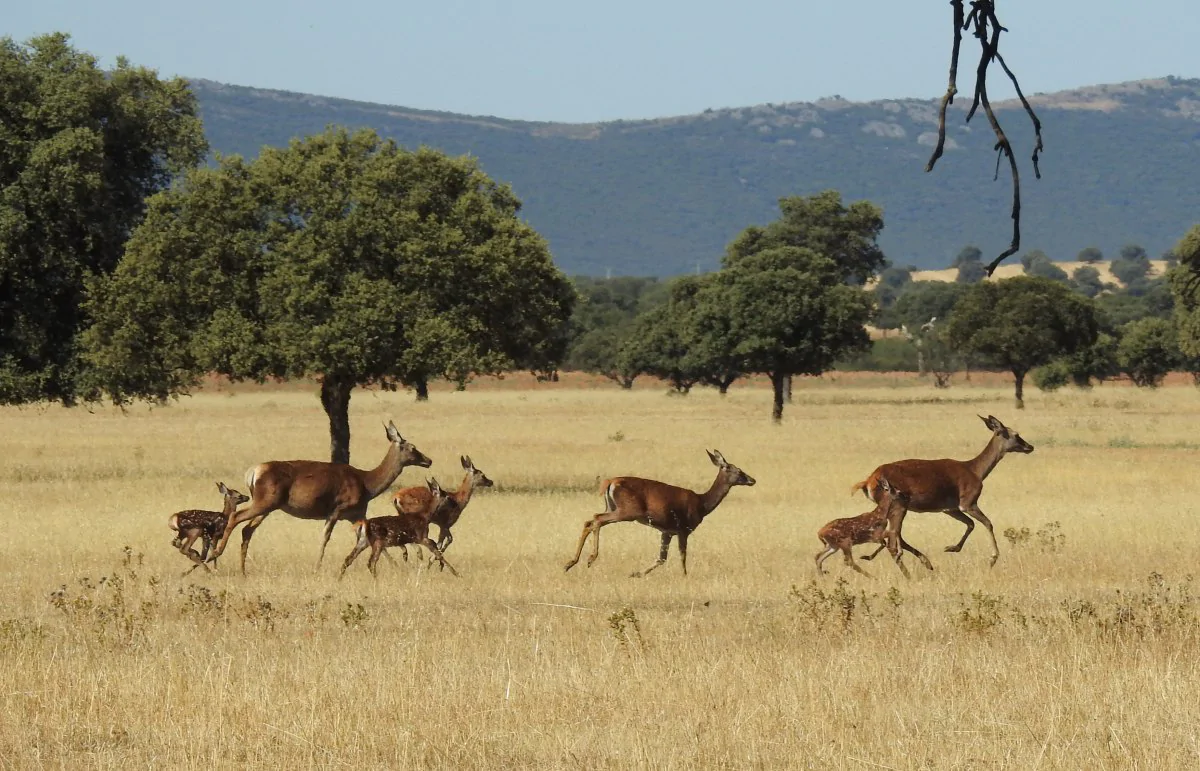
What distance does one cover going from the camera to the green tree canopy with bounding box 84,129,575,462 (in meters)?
28.9

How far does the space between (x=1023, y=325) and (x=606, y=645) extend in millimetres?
65927

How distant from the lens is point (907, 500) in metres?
17.5

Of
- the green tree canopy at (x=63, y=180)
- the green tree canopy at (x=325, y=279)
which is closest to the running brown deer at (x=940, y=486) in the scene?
the green tree canopy at (x=325, y=279)

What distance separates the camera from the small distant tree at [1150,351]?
9762 cm

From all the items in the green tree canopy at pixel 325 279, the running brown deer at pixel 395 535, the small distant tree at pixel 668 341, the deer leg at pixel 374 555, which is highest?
the green tree canopy at pixel 325 279

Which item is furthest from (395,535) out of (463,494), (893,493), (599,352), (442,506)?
(599,352)

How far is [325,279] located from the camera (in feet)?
96.8

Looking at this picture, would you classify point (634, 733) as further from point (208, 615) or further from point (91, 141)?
point (91, 141)

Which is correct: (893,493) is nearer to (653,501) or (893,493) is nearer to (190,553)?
(653,501)

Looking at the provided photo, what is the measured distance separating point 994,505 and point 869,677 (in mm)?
16654

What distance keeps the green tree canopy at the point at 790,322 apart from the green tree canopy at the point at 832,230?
31.1 meters

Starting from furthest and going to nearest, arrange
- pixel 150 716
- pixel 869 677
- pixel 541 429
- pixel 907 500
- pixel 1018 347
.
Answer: pixel 1018 347 < pixel 541 429 < pixel 907 500 < pixel 869 677 < pixel 150 716

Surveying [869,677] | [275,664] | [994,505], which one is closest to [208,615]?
[275,664]

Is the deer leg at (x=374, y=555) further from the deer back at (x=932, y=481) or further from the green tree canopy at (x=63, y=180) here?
the green tree canopy at (x=63, y=180)
